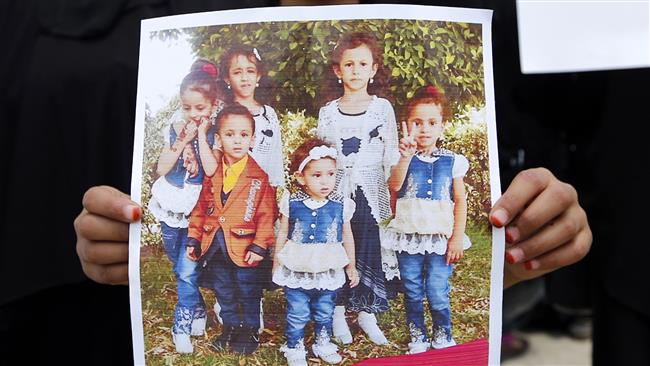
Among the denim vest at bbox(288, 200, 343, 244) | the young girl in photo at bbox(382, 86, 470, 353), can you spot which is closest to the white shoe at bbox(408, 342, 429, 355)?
the young girl in photo at bbox(382, 86, 470, 353)

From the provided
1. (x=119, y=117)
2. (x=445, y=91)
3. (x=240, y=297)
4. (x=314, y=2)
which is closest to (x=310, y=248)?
(x=240, y=297)

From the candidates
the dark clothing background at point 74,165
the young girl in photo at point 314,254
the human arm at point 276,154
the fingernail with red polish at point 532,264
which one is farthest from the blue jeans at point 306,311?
the dark clothing background at point 74,165

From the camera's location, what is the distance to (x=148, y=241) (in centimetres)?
71

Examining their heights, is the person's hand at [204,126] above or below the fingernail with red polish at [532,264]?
above

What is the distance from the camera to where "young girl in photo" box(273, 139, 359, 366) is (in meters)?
0.70

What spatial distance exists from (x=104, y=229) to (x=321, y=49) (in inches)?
10.7

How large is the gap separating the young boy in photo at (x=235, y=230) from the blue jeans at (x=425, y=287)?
13cm

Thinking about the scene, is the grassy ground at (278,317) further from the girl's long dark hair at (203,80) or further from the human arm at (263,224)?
the girl's long dark hair at (203,80)

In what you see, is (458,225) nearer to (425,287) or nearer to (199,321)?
(425,287)

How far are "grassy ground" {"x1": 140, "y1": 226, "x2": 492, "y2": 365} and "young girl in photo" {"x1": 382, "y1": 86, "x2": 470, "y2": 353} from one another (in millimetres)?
11

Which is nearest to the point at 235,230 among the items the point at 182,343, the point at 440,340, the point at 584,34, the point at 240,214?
the point at 240,214

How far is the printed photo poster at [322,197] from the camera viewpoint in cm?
70

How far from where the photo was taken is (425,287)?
0.70 metres

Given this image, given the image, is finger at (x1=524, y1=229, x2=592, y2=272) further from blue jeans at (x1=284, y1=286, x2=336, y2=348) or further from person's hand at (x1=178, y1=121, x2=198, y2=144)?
person's hand at (x1=178, y1=121, x2=198, y2=144)
